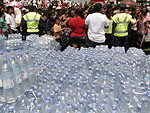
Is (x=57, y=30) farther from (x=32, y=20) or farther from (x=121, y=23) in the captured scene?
(x=121, y=23)

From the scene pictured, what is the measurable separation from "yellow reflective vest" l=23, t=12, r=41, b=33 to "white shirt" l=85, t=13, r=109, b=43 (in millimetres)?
1511

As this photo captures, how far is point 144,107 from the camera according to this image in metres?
1.62

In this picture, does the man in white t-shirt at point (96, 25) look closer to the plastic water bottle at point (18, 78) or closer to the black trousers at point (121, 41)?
the black trousers at point (121, 41)

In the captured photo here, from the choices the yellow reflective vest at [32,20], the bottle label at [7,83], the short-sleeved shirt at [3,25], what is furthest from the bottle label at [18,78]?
the short-sleeved shirt at [3,25]

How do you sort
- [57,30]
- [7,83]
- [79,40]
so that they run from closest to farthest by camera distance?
[7,83] < [79,40] < [57,30]

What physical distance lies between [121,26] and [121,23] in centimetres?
9

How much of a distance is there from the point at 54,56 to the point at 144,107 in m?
1.81

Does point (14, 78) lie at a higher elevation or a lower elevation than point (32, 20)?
lower

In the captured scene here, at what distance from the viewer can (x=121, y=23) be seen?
183 inches

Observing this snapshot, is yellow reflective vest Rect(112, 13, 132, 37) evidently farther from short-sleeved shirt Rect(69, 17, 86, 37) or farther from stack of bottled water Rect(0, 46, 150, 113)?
→ stack of bottled water Rect(0, 46, 150, 113)

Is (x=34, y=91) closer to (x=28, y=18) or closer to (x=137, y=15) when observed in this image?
(x=28, y=18)

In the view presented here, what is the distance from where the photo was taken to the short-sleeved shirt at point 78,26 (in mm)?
4786

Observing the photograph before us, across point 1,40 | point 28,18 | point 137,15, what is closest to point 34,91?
point 1,40

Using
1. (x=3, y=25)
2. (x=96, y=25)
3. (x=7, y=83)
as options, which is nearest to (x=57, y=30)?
(x=3, y=25)
